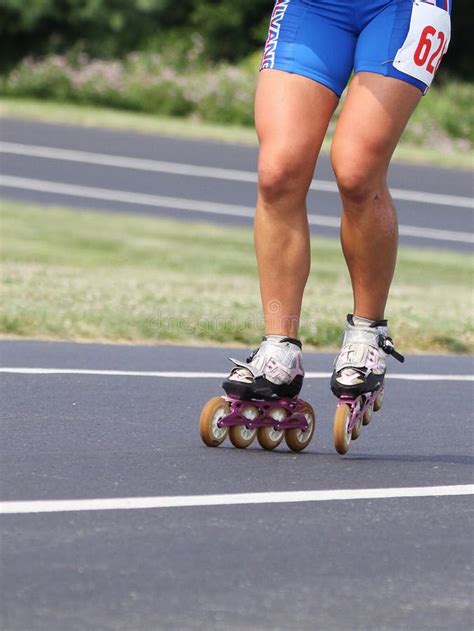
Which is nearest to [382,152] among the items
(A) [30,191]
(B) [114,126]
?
(A) [30,191]

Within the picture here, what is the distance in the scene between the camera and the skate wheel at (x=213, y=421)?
5.06 meters

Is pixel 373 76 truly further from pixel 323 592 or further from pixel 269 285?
pixel 323 592

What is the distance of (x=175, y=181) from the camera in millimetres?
20391

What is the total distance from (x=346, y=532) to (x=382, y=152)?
153 centimetres

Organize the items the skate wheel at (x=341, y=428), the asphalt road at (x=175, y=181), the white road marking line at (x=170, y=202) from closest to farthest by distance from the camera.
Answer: the skate wheel at (x=341, y=428)
the white road marking line at (x=170, y=202)
the asphalt road at (x=175, y=181)

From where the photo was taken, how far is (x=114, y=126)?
2450 cm

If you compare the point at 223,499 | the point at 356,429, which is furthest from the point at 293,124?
the point at 223,499

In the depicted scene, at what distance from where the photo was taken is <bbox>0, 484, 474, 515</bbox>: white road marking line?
161 inches

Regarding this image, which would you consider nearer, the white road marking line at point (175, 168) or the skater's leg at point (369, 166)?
the skater's leg at point (369, 166)

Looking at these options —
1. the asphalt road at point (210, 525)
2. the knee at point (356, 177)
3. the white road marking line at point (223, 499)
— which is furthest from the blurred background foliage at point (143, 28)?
the white road marking line at point (223, 499)

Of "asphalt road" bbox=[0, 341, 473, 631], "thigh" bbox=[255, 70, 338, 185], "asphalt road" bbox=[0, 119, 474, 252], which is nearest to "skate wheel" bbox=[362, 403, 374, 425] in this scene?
"asphalt road" bbox=[0, 341, 473, 631]

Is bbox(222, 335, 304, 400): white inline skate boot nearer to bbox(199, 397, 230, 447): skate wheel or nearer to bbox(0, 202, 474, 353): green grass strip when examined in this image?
bbox(199, 397, 230, 447): skate wheel

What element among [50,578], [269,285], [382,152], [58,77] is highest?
[58,77]

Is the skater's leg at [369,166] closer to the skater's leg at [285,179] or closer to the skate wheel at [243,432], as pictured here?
the skater's leg at [285,179]
